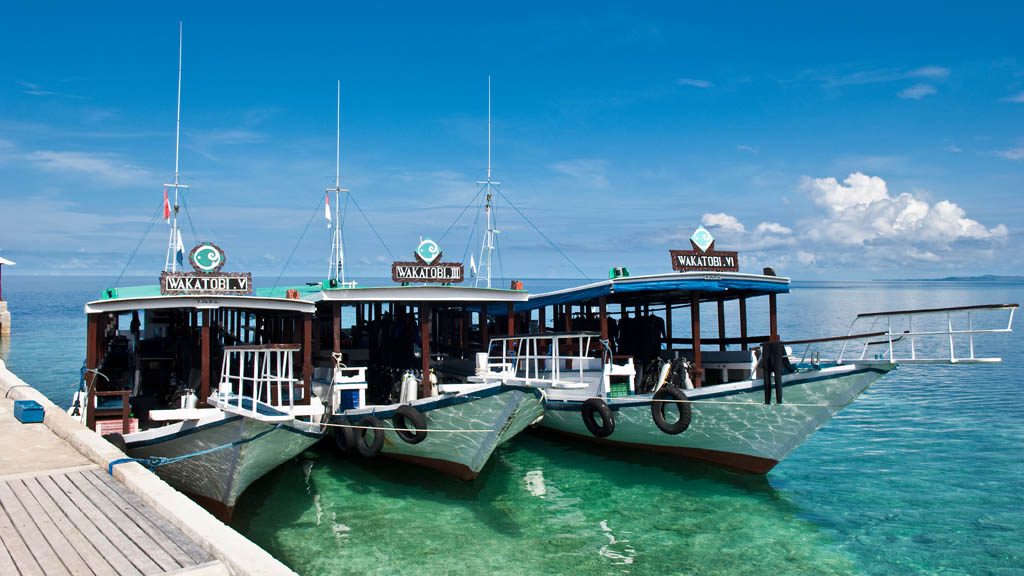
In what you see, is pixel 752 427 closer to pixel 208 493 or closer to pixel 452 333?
pixel 208 493

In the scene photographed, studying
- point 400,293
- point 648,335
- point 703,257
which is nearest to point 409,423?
point 400,293

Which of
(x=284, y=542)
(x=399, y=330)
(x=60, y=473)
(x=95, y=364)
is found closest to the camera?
(x=60, y=473)

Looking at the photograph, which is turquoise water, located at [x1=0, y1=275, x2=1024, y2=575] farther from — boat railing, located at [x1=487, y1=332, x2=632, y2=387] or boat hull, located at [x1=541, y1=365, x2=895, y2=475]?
boat railing, located at [x1=487, y1=332, x2=632, y2=387]

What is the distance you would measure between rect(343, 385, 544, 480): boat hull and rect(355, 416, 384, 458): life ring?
14cm

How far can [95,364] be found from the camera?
543 inches

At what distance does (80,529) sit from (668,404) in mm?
10884

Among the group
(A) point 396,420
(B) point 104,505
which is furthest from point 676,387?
(B) point 104,505

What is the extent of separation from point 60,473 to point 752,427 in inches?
480

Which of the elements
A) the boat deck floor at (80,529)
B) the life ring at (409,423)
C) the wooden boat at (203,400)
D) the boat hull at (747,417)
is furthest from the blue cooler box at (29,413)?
the boat hull at (747,417)

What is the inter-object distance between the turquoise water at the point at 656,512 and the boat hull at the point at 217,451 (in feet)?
Answer: 2.72

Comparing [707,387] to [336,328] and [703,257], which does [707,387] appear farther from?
[336,328]

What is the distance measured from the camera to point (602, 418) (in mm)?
15414

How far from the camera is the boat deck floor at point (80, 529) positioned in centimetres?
672

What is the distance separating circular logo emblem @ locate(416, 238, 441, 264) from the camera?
17312mm
